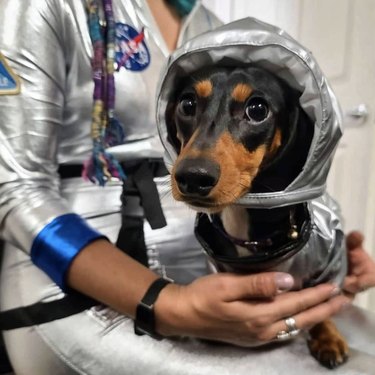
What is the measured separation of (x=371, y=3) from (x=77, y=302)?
1369 millimetres

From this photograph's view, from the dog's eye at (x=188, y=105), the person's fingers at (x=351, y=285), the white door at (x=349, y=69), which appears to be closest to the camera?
the dog's eye at (x=188, y=105)

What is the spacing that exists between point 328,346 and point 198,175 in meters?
0.32

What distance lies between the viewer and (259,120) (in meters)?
0.70

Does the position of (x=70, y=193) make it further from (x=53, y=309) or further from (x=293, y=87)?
(x=293, y=87)

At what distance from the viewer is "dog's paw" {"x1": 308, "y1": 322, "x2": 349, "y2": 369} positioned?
2.42 feet

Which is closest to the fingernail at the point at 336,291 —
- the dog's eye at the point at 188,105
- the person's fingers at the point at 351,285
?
the person's fingers at the point at 351,285

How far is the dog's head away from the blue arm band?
171 millimetres

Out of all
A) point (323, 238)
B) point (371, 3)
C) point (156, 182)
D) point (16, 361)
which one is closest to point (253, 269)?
point (323, 238)

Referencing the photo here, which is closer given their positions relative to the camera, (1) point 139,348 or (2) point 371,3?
(1) point 139,348

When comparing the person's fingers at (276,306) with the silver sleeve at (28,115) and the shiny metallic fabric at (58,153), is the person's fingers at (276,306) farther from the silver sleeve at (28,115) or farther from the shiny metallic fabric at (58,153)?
the silver sleeve at (28,115)

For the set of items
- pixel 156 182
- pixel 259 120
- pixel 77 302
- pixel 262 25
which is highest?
pixel 262 25

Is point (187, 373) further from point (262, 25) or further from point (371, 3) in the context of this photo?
point (371, 3)

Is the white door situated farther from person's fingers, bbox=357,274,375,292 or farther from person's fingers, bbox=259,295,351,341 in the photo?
person's fingers, bbox=259,295,351,341

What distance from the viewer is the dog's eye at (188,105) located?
2.39ft
